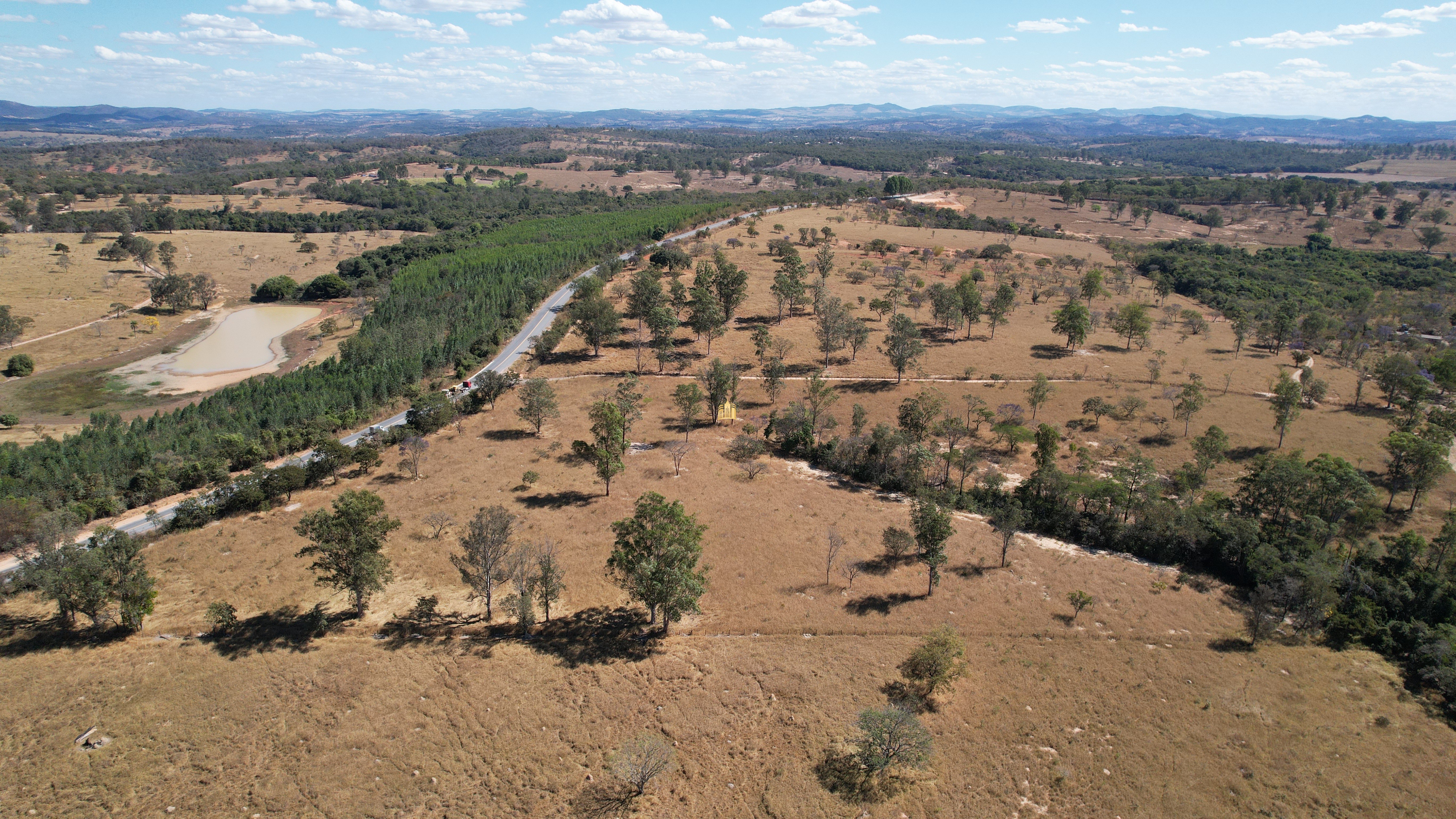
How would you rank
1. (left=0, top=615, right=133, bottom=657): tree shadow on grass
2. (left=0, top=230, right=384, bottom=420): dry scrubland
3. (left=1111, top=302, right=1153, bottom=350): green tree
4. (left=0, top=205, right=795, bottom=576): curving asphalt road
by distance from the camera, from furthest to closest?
(left=1111, top=302, right=1153, bottom=350): green tree < (left=0, top=230, right=384, bottom=420): dry scrubland < (left=0, top=205, right=795, bottom=576): curving asphalt road < (left=0, top=615, right=133, bottom=657): tree shadow on grass

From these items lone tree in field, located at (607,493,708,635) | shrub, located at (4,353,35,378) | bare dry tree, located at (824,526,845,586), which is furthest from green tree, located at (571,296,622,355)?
shrub, located at (4,353,35,378)

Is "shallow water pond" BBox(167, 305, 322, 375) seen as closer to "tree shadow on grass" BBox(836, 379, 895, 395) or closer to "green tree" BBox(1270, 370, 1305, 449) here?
"tree shadow on grass" BBox(836, 379, 895, 395)

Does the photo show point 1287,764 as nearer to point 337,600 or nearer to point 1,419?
point 337,600

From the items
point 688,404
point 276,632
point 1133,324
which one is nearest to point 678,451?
point 688,404

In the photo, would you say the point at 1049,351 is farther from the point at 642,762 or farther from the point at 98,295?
the point at 98,295

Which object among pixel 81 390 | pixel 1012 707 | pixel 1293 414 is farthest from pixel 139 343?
pixel 1293 414
